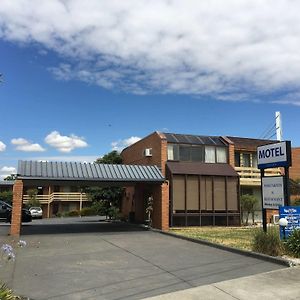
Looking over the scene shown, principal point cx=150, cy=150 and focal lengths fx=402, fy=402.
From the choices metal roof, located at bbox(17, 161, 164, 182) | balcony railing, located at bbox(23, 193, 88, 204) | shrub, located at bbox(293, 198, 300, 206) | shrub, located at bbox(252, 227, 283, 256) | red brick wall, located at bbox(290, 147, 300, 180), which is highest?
red brick wall, located at bbox(290, 147, 300, 180)

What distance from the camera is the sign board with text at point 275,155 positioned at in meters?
13.1

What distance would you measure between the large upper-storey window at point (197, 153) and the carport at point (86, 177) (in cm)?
281

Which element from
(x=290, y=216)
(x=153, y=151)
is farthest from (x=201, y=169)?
(x=290, y=216)

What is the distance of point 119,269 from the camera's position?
10227 millimetres

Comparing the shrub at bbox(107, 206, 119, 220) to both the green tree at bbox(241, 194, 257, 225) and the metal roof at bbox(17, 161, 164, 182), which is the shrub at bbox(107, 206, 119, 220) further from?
the metal roof at bbox(17, 161, 164, 182)

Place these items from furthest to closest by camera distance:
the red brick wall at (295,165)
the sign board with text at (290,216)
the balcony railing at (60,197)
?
1. the balcony railing at (60,197)
2. the red brick wall at (295,165)
3. the sign board with text at (290,216)

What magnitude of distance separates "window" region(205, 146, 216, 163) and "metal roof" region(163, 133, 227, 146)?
0.34m

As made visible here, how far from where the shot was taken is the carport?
19859 millimetres

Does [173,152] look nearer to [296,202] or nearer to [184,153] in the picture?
[184,153]

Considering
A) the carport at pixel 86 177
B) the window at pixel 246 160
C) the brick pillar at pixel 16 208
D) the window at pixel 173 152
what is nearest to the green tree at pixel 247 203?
the window at pixel 246 160

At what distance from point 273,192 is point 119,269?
620 cm

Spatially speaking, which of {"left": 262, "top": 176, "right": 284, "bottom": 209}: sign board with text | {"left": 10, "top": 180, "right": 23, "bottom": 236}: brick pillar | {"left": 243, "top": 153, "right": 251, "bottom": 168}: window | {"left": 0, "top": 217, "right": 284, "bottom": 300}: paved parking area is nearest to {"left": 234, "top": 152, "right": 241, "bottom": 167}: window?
{"left": 243, "top": 153, "right": 251, "bottom": 168}: window

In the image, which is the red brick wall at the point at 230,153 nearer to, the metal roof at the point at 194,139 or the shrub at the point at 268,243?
the metal roof at the point at 194,139

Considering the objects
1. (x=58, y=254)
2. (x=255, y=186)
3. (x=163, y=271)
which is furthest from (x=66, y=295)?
(x=255, y=186)
